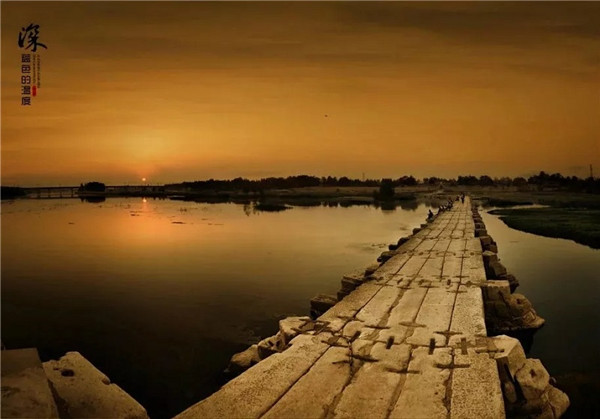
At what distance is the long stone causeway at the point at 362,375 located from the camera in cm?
302

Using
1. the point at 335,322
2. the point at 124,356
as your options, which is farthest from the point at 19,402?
the point at 124,356

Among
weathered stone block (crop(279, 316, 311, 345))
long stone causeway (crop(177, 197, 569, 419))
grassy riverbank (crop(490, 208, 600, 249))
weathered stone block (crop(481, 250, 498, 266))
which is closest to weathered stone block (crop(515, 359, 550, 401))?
long stone causeway (crop(177, 197, 569, 419))

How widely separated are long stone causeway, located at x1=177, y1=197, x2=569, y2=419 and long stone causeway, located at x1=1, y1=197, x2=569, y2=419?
0.04 ft

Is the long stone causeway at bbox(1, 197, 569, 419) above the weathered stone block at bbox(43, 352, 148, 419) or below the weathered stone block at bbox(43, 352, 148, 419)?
below

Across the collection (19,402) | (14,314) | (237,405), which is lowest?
(14,314)

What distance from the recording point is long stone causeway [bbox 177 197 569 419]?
410 centimetres

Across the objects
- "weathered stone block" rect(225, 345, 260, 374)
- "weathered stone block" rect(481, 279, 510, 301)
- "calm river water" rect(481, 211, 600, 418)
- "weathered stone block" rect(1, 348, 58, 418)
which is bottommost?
"calm river water" rect(481, 211, 600, 418)

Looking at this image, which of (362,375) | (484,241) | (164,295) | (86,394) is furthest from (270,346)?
(484,241)

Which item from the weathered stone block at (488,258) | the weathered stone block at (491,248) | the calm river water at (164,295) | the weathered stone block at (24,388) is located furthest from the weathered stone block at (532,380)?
the weathered stone block at (491,248)

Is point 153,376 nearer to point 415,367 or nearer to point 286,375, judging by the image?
point 286,375

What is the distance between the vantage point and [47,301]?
1565cm

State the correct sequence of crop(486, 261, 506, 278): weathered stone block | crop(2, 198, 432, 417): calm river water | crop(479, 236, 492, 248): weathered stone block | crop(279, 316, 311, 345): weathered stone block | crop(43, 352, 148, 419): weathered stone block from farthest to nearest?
crop(479, 236, 492, 248): weathered stone block, crop(486, 261, 506, 278): weathered stone block, crop(2, 198, 432, 417): calm river water, crop(279, 316, 311, 345): weathered stone block, crop(43, 352, 148, 419): weathered stone block

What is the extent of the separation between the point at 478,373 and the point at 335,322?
7.32 feet

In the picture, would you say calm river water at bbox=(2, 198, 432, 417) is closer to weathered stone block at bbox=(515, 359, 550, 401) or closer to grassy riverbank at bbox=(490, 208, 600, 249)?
weathered stone block at bbox=(515, 359, 550, 401)
